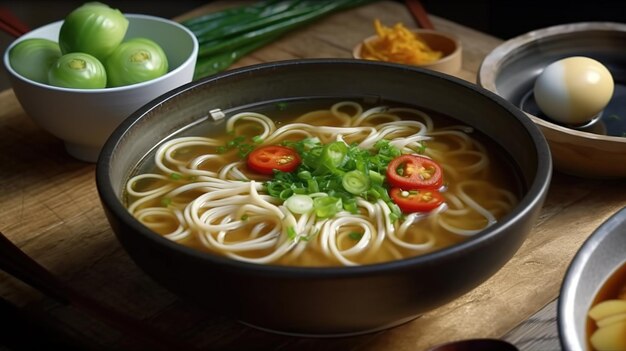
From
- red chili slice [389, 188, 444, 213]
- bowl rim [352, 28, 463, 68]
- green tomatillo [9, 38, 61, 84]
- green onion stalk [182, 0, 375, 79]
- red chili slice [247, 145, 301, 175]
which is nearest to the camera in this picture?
red chili slice [389, 188, 444, 213]

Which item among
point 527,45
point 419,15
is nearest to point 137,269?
point 527,45

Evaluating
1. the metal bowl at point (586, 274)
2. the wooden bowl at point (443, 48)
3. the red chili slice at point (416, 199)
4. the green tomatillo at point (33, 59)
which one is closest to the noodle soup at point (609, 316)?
the metal bowl at point (586, 274)

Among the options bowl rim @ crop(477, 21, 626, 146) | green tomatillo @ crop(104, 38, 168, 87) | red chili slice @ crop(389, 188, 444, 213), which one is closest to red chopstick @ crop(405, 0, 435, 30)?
bowl rim @ crop(477, 21, 626, 146)

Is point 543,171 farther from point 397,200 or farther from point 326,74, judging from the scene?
point 326,74

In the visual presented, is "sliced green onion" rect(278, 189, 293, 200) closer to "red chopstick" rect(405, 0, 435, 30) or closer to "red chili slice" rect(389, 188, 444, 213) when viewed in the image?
"red chili slice" rect(389, 188, 444, 213)

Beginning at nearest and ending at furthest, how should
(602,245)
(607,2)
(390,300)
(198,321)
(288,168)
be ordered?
(390,300), (602,245), (198,321), (288,168), (607,2)

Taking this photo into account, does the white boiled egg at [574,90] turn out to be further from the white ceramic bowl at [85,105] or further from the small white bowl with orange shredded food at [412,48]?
the white ceramic bowl at [85,105]

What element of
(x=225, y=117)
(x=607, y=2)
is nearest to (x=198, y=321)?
(x=225, y=117)
